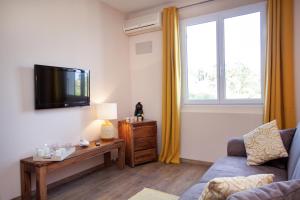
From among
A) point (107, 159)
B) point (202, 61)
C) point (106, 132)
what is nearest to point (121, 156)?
point (107, 159)

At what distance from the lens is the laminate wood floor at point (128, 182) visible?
8.20 ft

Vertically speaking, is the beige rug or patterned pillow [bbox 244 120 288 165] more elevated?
patterned pillow [bbox 244 120 288 165]

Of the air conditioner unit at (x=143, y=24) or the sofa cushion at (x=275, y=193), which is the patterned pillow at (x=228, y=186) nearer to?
the sofa cushion at (x=275, y=193)

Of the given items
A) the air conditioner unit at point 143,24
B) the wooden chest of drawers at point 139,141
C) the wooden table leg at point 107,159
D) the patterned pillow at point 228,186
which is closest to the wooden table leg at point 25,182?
the wooden table leg at point 107,159

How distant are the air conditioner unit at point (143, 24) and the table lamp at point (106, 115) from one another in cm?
150

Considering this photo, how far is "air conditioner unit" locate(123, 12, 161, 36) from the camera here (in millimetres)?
3588

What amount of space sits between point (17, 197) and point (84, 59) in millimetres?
1944

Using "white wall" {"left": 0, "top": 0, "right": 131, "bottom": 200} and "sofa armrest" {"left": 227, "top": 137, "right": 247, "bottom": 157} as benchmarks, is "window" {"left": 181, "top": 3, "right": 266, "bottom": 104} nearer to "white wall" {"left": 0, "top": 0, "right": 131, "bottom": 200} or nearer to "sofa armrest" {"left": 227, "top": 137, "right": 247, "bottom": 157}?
"sofa armrest" {"left": 227, "top": 137, "right": 247, "bottom": 157}

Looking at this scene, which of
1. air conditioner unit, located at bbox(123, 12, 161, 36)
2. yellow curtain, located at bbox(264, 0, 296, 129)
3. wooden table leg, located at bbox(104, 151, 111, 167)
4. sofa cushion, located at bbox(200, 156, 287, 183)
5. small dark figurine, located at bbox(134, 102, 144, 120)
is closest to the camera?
sofa cushion, located at bbox(200, 156, 287, 183)

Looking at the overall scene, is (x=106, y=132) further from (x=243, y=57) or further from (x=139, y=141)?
(x=243, y=57)

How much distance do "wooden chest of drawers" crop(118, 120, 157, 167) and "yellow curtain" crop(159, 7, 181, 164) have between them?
0.64 feet

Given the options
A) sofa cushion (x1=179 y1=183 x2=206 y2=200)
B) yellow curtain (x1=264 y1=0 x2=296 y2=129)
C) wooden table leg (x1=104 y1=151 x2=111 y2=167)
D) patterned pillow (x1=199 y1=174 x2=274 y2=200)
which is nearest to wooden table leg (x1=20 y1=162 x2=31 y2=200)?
wooden table leg (x1=104 y1=151 x2=111 y2=167)

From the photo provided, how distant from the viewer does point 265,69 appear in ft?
9.41

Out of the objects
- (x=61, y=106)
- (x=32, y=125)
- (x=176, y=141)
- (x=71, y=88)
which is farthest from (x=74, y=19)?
(x=176, y=141)
